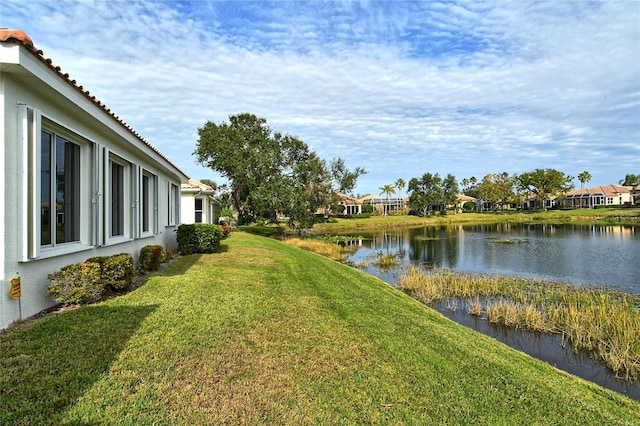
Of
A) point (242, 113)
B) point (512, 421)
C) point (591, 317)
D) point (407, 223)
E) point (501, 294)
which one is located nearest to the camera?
point (512, 421)

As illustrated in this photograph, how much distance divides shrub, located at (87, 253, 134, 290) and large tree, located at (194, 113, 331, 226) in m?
24.0

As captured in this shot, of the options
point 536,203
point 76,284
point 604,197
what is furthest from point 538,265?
point 604,197

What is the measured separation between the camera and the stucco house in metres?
4.48

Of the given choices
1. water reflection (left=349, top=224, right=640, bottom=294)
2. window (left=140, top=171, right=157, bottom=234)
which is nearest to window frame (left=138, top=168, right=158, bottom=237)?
window (left=140, top=171, right=157, bottom=234)

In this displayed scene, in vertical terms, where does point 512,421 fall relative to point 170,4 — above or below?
below

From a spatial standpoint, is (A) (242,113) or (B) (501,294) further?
(A) (242,113)

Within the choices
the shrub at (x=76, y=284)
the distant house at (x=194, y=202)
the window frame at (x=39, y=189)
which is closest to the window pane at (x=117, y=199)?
the window frame at (x=39, y=189)

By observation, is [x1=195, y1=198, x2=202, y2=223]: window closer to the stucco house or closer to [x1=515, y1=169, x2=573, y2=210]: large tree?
the stucco house

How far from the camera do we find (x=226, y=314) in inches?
234

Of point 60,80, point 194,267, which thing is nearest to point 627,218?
point 194,267

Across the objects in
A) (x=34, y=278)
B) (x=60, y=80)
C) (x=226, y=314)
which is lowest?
(x=226, y=314)

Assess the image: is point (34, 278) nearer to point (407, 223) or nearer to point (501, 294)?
point (501, 294)

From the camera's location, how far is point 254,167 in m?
32.0

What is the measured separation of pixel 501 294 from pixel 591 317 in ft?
13.3
